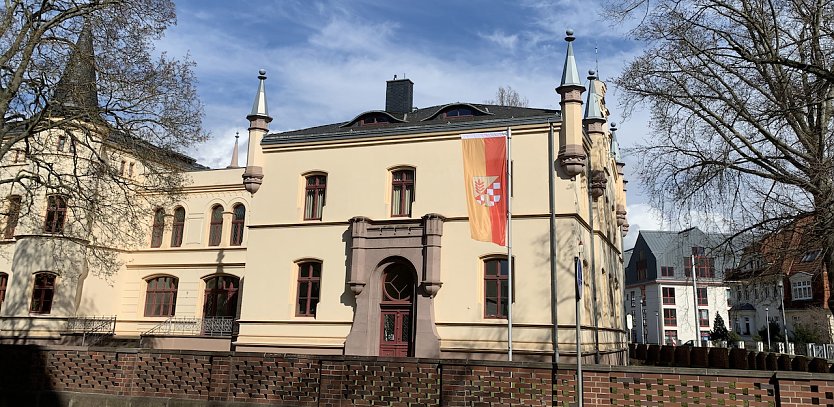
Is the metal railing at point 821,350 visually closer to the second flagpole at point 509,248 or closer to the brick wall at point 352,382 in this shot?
the second flagpole at point 509,248

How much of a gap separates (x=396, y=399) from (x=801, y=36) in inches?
491

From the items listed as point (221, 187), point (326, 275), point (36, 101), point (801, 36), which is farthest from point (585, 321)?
point (221, 187)

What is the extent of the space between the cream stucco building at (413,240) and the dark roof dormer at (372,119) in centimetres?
6

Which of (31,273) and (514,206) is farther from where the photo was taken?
(31,273)

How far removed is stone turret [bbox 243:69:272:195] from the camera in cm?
2350

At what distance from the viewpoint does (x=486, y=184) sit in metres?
20.0

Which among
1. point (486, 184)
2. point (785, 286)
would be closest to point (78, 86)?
point (486, 184)

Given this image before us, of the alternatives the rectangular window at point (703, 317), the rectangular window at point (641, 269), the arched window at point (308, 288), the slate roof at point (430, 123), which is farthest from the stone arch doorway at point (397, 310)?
the rectangular window at point (641, 269)

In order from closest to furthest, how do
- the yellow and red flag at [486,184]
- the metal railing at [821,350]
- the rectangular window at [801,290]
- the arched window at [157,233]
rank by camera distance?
the yellow and red flag at [486,184], the arched window at [157,233], the metal railing at [821,350], the rectangular window at [801,290]

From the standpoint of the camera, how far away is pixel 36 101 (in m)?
15.7

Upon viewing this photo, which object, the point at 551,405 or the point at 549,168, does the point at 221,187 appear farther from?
the point at 551,405

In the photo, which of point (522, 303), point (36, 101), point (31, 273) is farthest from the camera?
point (31, 273)

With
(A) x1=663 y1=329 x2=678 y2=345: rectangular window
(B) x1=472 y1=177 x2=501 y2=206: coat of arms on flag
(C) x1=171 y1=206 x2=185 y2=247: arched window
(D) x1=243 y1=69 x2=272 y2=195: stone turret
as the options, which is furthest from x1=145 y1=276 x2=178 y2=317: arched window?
(A) x1=663 y1=329 x2=678 y2=345: rectangular window

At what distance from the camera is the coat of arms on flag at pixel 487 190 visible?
19.8m
